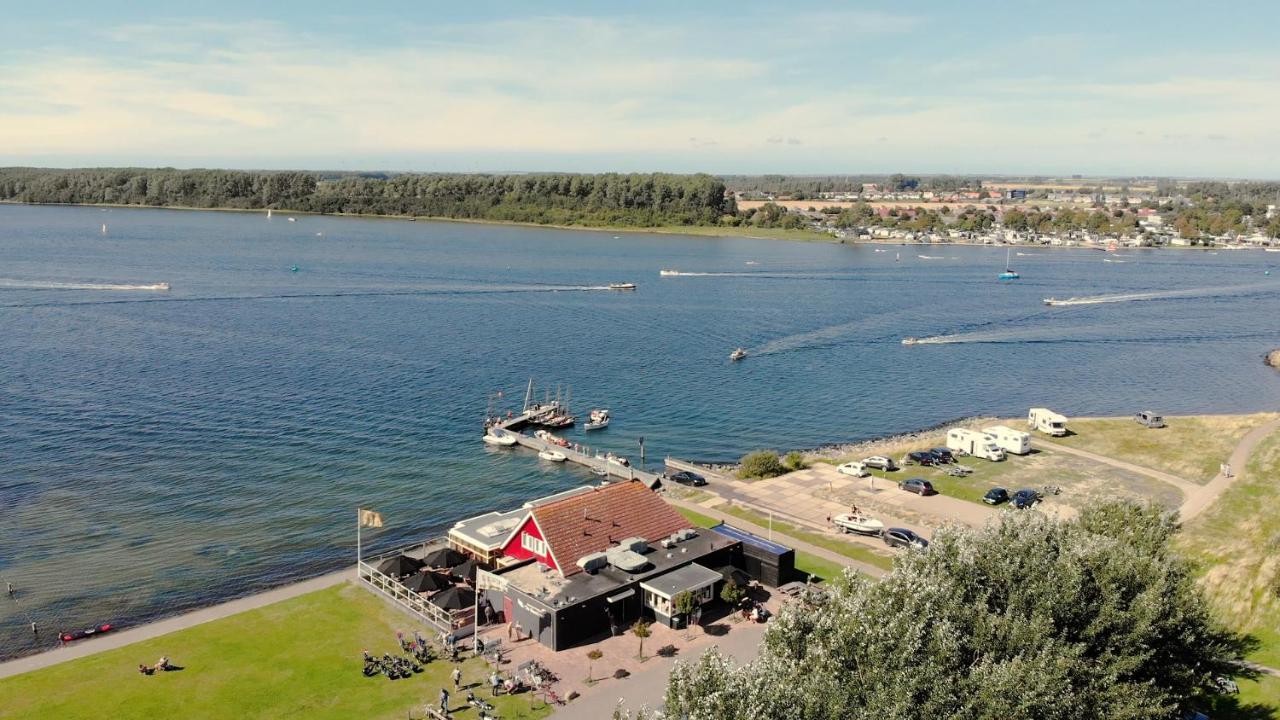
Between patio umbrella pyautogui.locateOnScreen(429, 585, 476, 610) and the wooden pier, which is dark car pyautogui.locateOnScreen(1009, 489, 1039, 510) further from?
patio umbrella pyautogui.locateOnScreen(429, 585, 476, 610)

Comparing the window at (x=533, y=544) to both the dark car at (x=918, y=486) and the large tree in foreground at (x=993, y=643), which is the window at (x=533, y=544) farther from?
the dark car at (x=918, y=486)

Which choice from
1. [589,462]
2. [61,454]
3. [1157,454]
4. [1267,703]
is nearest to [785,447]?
[589,462]

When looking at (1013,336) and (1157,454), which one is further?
(1013,336)

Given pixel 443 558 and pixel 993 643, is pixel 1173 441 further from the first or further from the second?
pixel 443 558

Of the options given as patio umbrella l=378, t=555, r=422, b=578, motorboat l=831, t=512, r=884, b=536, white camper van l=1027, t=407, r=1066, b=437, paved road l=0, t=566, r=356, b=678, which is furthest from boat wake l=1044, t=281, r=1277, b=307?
paved road l=0, t=566, r=356, b=678

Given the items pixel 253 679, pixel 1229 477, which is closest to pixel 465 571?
pixel 253 679

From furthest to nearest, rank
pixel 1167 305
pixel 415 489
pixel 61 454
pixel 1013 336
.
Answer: pixel 1167 305 < pixel 1013 336 < pixel 61 454 < pixel 415 489

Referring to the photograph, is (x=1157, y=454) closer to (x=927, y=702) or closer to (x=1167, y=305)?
(x=927, y=702)
